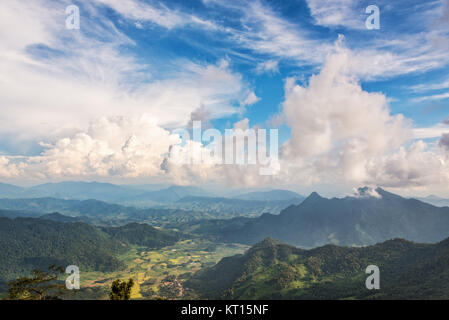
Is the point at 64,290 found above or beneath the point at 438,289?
above
